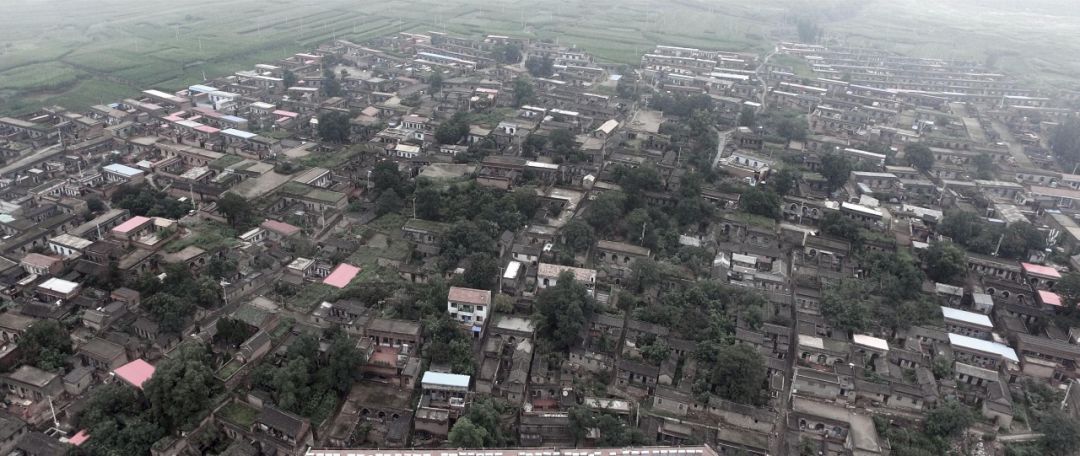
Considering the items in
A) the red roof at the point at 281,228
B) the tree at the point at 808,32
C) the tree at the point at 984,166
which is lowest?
the red roof at the point at 281,228

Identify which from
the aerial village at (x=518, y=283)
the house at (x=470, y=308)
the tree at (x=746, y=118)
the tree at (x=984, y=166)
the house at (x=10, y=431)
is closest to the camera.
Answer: the house at (x=10, y=431)

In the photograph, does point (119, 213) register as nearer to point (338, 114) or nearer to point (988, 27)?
point (338, 114)

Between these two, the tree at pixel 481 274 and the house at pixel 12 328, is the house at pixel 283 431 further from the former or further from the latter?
the house at pixel 12 328

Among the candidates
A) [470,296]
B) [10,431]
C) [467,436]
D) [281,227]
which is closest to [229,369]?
[10,431]

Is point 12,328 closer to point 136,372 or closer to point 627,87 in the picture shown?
point 136,372

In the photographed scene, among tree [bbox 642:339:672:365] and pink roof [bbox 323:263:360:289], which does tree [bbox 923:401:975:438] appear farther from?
pink roof [bbox 323:263:360:289]

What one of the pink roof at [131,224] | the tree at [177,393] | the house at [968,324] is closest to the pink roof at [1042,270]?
the house at [968,324]

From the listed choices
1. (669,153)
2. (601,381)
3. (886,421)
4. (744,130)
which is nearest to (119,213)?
A: (601,381)
